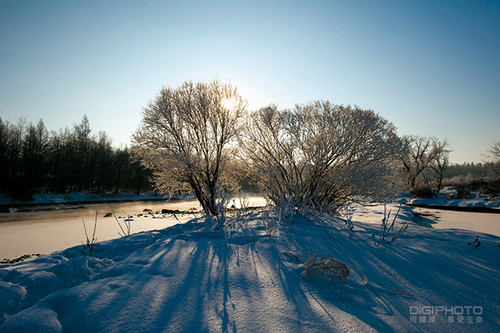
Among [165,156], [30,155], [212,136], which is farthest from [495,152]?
[30,155]

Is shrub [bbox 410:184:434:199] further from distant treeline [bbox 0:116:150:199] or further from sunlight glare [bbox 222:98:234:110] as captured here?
distant treeline [bbox 0:116:150:199]

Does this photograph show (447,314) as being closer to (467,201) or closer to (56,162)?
(467,201)

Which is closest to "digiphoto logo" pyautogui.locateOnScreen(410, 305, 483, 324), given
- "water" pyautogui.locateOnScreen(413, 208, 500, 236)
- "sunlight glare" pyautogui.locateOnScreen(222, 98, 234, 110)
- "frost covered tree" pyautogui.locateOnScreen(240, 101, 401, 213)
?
"frost covered tree" pyautogui.locateOnScreen(240, 101, 401, 213)

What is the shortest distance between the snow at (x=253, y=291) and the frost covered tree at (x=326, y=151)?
519 centimetres

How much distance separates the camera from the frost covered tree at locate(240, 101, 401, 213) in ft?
28.8

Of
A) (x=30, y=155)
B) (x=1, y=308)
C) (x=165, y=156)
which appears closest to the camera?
(x=1, y=308)

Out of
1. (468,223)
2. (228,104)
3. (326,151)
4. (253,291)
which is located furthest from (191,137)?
(468,223)

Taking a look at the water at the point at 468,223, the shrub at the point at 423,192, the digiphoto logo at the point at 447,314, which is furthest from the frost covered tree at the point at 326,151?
the shrub at the point at 423,192

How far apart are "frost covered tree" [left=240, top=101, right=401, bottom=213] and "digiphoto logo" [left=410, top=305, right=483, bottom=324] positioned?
20.6 feet

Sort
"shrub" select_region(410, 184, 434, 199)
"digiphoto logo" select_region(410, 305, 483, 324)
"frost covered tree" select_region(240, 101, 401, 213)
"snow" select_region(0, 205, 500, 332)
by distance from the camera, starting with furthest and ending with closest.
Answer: "shrub" select_region(410, 184, 434, 199) → "frost covered tree" select_region(240, 101, 401, 213) → "digiphoto logo" select_region(410, 305, 483, 324) → "snow" select_region(0, 205, 500, 332)

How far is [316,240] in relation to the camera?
4.07 meters

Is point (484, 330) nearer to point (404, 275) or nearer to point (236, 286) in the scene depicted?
point (404, 275)

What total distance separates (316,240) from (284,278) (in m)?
1.77

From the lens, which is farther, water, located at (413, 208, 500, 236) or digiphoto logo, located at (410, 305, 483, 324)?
water, located at (413, 208, 500, 236)
